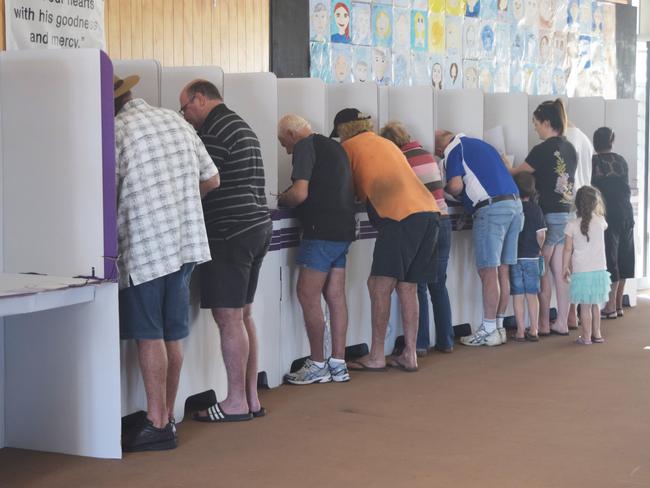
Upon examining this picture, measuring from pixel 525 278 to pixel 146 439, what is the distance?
11.5 feet

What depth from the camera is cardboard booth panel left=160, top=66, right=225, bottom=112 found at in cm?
529

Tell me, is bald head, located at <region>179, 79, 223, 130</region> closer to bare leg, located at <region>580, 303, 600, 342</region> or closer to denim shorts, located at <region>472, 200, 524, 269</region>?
denim shorts, located at <region>472, 200, 524, 269</region>

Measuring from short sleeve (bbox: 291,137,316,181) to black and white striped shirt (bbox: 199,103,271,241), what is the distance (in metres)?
0.74

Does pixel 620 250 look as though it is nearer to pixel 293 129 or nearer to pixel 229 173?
pixel 293 129

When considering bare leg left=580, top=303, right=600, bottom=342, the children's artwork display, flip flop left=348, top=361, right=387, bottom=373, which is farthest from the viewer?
the children's artwork display

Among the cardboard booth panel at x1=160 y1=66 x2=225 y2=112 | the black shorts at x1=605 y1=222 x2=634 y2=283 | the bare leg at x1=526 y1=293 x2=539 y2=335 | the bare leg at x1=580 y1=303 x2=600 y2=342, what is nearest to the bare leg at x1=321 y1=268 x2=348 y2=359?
the cardboard booth panel at x1=160 y1=66 x2=225 y2=112

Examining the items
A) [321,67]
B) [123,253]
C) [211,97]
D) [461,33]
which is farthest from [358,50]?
[123,253]

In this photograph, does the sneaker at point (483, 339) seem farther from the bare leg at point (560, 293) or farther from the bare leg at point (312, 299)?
the bare leg at point (312, 299)

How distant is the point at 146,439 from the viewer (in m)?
4.38

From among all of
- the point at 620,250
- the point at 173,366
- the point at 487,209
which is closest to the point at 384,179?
the point at 487,209

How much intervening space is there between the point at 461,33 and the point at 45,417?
5833mm

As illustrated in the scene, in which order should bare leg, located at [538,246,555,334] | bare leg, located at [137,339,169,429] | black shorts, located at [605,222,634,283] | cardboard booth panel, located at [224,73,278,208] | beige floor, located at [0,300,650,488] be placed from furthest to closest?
black shorts, located at [605,222,634,283], bare leg, located at [538,246,555,334], cardboard booth panel, located at [224,73,278,208], bare leg, located at [137,339,169,429], beige floor, located at [0,300,650,488]

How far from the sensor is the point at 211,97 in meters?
4.75

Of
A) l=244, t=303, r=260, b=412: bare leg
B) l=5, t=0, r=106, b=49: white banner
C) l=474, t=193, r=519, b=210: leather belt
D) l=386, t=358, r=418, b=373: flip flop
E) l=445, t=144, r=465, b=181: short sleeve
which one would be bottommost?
l=386, t=358, r=418, b=373: flip flop
